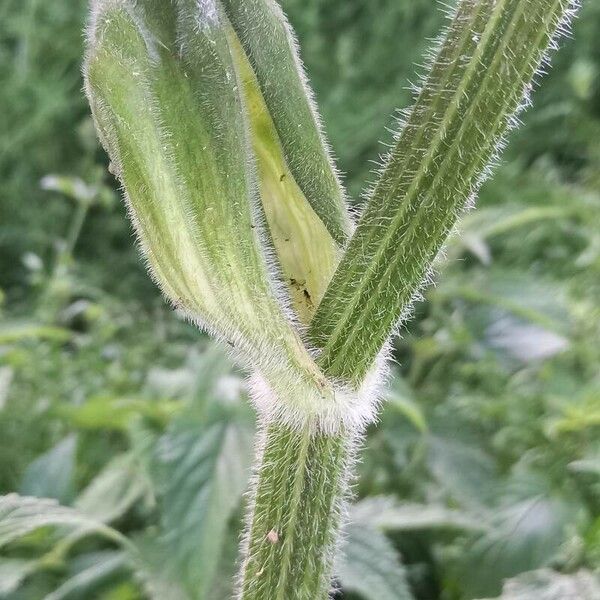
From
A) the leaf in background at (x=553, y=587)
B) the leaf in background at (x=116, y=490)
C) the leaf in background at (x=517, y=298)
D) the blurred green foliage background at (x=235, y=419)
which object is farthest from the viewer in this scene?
the leaf in background at (x=517, y=298)

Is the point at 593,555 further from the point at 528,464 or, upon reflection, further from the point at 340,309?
the point at 340,309

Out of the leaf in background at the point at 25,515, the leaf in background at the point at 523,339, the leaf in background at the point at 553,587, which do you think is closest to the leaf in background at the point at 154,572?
the leaf in background at the point at 25,515

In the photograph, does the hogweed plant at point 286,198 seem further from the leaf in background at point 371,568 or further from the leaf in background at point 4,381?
the leaf in background at point 4,381

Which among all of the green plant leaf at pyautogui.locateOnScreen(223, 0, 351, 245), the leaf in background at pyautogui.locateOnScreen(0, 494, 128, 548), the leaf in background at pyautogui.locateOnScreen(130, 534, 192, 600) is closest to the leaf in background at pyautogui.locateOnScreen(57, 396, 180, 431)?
the leaf in background at pyautogui.locateOnScreen(130, 534, 192, 600)

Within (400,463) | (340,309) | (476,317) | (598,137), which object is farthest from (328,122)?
(340,309)

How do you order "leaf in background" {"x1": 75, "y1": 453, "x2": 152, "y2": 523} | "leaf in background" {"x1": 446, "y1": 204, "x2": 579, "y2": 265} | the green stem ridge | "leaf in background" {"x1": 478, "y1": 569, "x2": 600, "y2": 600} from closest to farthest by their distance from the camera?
the green stem ridge → "leaf in background" {"x1": 478, "y1": 569, "x2": 600, "y2": 600} → "leaf in background" {"x1": 75, "y1": 453, "x2": 152, "y2": 523} → "leaf in background" {"x1": 446, "y1": 204, "x2": 579, "y2": 265}

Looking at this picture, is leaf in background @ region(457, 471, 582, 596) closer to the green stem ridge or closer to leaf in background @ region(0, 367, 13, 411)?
the green stem ridge
